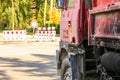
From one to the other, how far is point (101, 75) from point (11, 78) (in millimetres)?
6016

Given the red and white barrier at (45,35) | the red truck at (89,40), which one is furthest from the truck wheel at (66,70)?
the red and white barrier at (45,35)

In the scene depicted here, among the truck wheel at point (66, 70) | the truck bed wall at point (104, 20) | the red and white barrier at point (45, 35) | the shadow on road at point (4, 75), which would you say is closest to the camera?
the truck bed wall at point (104, 20)

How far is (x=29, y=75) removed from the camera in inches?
526

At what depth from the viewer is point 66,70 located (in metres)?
8.84

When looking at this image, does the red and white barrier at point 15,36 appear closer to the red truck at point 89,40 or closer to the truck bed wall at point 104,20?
the red truck at point 89,40

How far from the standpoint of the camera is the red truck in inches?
239

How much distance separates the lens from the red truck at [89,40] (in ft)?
20.0

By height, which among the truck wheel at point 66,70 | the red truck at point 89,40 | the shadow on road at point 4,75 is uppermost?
the red truck at point 89,40

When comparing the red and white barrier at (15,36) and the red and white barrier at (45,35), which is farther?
the red and white barrier at (45,35)

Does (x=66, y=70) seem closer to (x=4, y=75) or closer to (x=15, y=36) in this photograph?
(x=4, y=75)

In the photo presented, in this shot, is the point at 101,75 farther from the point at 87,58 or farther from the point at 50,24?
the point at 50,24

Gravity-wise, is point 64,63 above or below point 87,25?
→ below

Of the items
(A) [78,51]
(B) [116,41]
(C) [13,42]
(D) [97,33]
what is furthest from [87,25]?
(C) [13,42]

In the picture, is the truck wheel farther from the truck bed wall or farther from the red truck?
the truck bed wall
